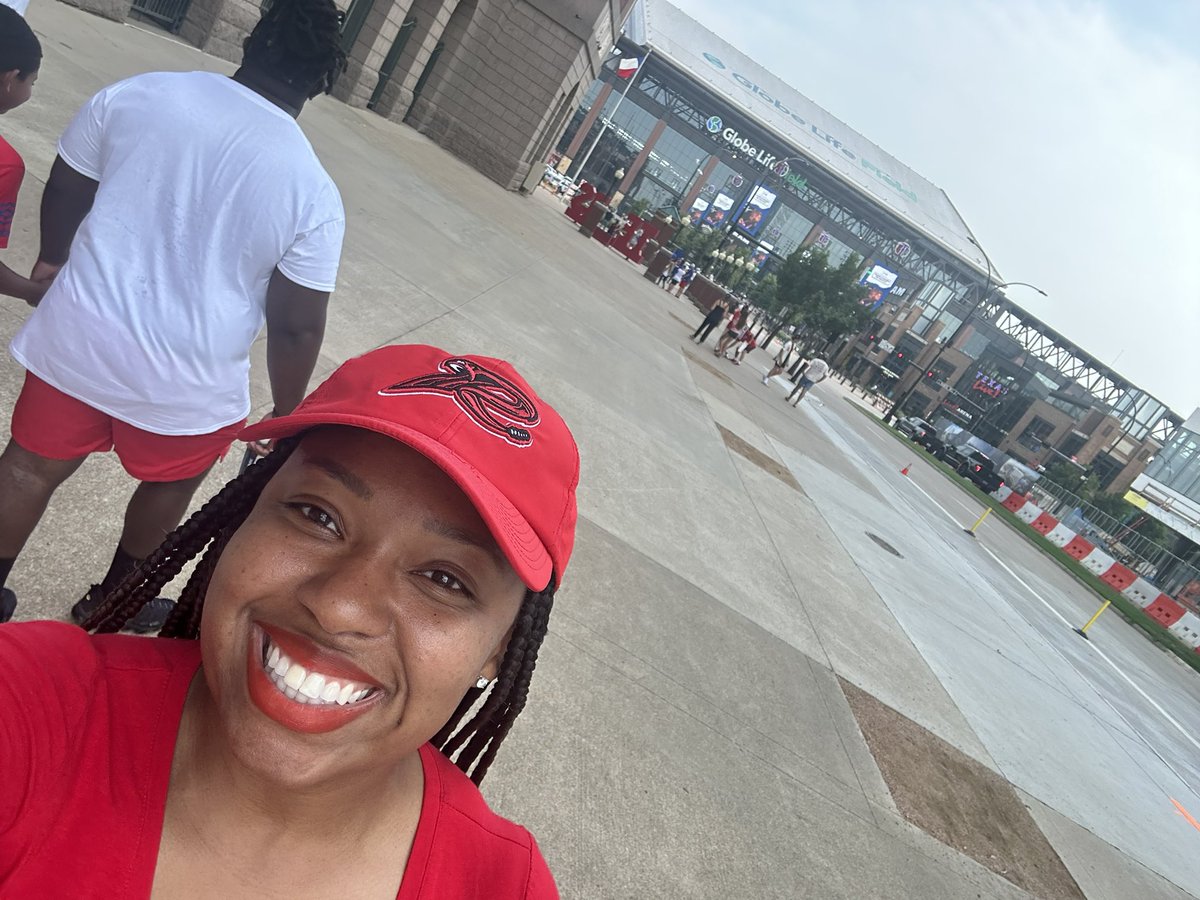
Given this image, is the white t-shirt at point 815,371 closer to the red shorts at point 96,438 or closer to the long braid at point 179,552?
the red shorts at point 96,438

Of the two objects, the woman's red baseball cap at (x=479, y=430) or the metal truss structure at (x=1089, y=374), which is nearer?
the woman's red baseball cap at (x=479, y=430)

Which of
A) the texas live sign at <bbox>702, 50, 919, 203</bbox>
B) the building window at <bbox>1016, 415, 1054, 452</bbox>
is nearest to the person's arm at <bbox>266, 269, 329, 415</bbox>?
the texas live sign at <bbox>702, 50, 919, 203</bbox>

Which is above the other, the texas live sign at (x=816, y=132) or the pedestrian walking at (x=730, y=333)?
the texas live sign at (x=816, y=132)

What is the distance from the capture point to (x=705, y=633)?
185 inches

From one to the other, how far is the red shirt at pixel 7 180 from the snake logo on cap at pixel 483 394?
80.8 inches

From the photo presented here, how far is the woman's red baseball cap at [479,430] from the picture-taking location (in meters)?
1.05

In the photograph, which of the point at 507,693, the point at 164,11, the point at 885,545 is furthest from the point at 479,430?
the point at 164,11

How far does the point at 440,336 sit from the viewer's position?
646 centimetres

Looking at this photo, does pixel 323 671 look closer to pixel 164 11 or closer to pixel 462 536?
pixel 462 536

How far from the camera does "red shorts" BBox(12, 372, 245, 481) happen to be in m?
1.89

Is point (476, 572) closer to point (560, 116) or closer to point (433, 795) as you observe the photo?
point (433, 795)

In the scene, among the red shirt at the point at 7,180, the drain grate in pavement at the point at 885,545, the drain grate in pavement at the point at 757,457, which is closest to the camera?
the red shirt at the point at 7,180

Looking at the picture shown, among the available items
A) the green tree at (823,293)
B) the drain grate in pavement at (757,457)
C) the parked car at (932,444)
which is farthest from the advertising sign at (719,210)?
the drain grate in pavement at (757,457)

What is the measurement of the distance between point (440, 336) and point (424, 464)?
558 centimetres
